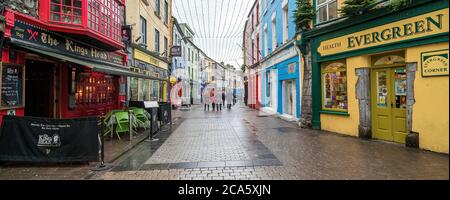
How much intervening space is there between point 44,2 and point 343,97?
935cm

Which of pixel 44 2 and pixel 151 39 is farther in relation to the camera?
pixel 151 39

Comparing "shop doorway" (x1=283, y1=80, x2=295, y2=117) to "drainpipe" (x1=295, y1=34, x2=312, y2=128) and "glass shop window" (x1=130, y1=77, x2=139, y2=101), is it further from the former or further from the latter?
"glass shop window" (x1=130, y1=77, x2=139, y2=101)

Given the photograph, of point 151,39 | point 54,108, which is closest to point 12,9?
point 54,108

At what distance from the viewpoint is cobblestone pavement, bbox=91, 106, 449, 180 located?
4.87 meters

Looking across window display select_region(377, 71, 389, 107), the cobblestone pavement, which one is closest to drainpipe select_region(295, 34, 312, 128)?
the cobblestone pavement

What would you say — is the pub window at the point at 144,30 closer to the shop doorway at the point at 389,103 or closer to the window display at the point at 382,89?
the shop doorway at the point at 389,103

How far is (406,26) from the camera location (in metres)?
6.94

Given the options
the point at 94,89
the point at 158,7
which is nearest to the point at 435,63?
the point at 94,89

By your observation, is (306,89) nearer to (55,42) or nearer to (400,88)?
(400,88)

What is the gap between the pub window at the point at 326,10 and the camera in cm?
963

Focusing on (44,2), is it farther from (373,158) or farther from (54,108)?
(373,158)

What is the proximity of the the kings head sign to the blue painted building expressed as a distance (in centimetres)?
296

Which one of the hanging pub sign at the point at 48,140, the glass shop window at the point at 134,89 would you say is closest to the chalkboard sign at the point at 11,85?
the hanging pub sign at the point at 48,140
